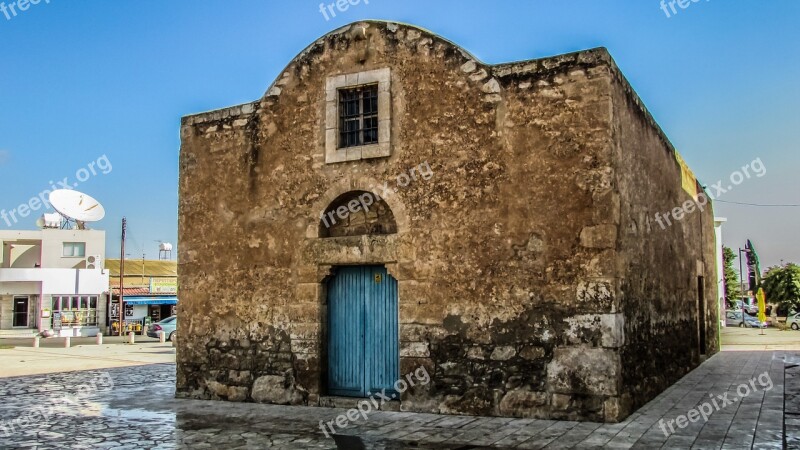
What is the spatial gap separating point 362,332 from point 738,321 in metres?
39.5

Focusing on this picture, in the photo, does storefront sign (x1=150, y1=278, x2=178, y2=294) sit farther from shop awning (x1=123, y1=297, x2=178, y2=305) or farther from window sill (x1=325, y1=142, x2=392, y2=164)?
window sill (x1=325, y1=142, x2=392, y2=164)

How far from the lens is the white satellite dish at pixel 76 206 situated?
3600 centimetres

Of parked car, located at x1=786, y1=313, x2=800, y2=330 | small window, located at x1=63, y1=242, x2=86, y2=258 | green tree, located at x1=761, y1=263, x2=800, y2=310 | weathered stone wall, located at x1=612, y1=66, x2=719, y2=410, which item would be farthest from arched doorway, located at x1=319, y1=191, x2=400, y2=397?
green tree, located at x1=761, y1=263, x2=800, y2=310

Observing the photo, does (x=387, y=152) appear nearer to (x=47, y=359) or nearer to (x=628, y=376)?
(x=628, y=376)

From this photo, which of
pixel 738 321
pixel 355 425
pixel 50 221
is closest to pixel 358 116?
pixel 355 425

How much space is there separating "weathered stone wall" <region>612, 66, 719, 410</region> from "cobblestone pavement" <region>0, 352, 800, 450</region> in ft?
1.85

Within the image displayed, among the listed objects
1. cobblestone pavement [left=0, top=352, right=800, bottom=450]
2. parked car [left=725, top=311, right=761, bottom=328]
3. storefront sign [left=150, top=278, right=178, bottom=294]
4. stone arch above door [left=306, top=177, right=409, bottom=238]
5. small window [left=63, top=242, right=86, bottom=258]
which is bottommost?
parked car [left=725, top=311, right=761, bottom=328]

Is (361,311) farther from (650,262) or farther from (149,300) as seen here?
(149,300)

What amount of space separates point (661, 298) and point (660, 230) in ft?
3.76

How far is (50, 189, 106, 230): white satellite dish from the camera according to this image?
36.0 metres

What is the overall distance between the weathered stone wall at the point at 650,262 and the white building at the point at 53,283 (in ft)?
102

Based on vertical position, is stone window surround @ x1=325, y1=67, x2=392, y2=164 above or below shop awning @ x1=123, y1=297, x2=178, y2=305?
above

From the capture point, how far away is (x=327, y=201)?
9742mm

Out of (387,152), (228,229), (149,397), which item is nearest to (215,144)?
(228,229)
